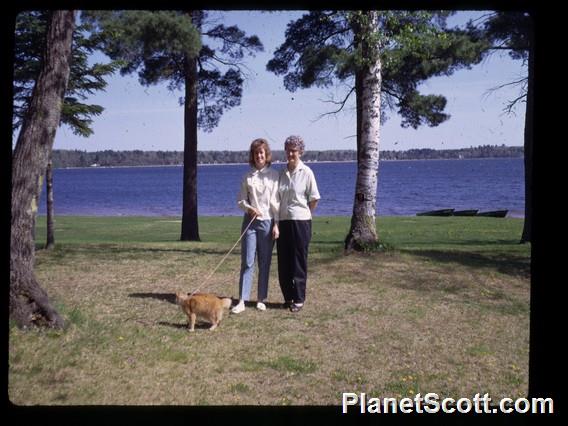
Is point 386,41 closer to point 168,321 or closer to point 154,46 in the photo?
point 154,46

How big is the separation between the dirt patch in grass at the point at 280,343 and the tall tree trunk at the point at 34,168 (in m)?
0.20

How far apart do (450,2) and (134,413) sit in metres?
2.90

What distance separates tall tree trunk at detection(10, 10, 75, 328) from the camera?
433 cm

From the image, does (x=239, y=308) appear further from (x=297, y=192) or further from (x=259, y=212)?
(x=297, y=192)

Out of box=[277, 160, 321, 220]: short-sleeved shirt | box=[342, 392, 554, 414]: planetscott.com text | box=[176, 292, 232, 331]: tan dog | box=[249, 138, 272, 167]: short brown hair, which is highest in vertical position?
box=[249, 138, 272, 167]: short brown hair

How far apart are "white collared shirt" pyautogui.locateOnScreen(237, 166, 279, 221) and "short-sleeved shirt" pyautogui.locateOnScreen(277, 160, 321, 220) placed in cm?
8

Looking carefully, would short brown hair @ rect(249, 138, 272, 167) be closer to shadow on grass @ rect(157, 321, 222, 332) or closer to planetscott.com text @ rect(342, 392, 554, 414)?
shadow on grass @ rect(157, 321, 222, 332)

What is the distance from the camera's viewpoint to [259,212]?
5344mm

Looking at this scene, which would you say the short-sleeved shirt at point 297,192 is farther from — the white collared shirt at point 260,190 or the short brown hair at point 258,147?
the short brown hair at point 258,147

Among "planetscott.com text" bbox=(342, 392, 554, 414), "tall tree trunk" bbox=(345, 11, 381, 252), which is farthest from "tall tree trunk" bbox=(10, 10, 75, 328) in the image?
"tall tree trunk" bbox=(345, 11, 381, 252)

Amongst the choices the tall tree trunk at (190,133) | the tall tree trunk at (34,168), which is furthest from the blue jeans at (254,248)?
the tall tree trunk at (190,133)

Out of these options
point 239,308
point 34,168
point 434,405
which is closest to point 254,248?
point 239,308

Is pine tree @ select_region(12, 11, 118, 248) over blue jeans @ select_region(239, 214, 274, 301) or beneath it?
over

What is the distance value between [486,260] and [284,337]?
14.7 feet
